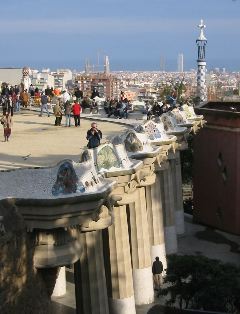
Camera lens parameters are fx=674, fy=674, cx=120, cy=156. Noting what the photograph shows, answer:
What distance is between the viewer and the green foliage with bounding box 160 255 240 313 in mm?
16578

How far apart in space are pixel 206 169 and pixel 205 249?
5.20 m

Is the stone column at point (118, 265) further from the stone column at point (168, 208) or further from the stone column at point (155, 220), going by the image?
the stone column at point (168, 208)

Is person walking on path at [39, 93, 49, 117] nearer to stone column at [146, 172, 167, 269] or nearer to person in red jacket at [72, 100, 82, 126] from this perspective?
person in red jacket at [72, 100, 82, 126]

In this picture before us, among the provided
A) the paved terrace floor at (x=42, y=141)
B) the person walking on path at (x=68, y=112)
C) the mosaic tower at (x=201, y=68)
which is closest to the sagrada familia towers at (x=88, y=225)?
the paved terrace floor at (x=42, y=141)

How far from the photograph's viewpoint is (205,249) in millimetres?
27266

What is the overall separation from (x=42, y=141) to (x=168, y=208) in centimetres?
651

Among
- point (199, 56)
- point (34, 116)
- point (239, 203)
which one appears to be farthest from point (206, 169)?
point (199, 56)

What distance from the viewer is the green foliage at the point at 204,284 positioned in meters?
16.6

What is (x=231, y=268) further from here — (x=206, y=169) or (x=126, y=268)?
(x=206, y=169)

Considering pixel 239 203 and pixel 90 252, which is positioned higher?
pixel 90 252

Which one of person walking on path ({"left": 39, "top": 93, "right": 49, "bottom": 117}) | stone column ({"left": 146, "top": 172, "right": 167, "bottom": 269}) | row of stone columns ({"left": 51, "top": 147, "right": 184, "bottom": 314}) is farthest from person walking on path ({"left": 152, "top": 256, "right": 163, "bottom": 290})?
person walking on path ({"left": 39, "top": 93, "right": 49, "bottom": 117})

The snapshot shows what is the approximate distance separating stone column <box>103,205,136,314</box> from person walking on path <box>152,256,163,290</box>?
133 inches

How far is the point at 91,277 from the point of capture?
49.1ft

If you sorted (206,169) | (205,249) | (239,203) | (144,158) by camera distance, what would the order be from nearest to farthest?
(144,158)
(205,249)
(239,203)
(206,169)
